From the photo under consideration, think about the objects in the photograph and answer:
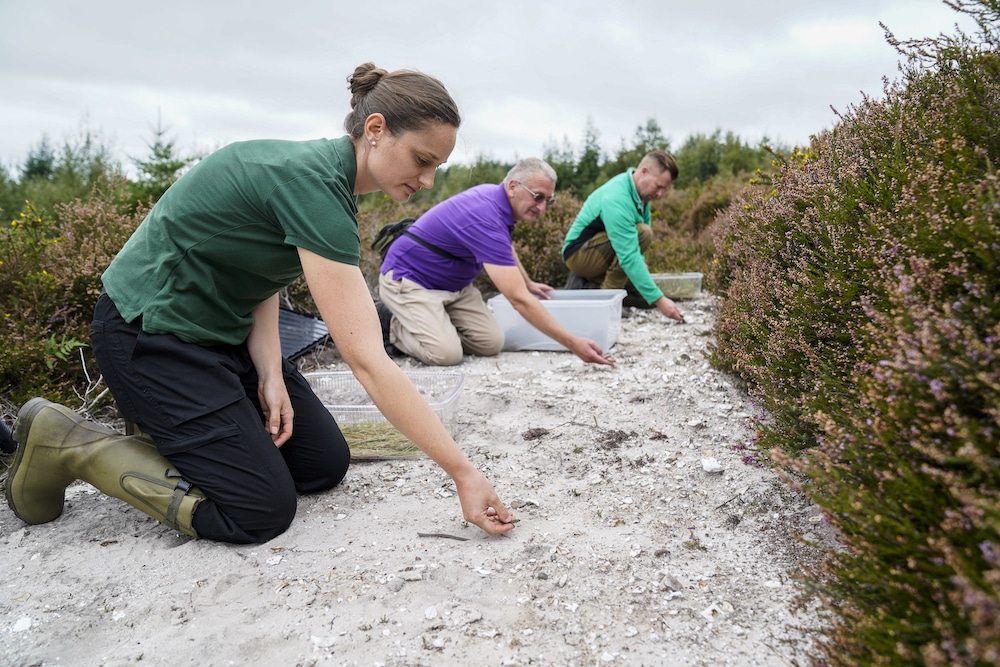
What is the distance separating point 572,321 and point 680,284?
2322 mm

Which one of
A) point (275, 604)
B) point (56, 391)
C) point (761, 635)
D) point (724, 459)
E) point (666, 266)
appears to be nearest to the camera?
point (761, 635)

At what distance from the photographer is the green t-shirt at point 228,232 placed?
7.57ft

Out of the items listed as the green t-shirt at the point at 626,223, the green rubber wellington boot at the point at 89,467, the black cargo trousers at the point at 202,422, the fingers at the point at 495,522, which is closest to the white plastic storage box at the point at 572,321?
the green t-shirt at the point at 626,223

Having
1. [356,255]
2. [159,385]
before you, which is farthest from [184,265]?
[356,255]

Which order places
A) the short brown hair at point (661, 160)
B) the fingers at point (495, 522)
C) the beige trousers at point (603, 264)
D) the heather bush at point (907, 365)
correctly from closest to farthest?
the heather bush at point (907, 365), the fingers at point (495, 522), the short brown hair at point (661, 160), the beige trousers at point (603, 264)

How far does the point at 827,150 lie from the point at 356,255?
2506 millimetres

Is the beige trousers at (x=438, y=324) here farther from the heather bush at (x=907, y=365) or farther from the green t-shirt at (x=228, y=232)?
the heather bush at (x=907, y=365)

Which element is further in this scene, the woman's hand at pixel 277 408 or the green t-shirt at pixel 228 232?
the woman's hand at pixel 277 408

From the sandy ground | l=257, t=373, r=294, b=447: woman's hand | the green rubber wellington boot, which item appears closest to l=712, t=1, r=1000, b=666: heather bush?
the sandy ground

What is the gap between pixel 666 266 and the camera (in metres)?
8.93

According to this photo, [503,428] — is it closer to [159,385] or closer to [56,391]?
[159,385]

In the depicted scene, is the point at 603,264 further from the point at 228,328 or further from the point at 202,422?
the point at 202,422

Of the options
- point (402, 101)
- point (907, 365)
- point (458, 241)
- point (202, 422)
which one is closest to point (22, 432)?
point (202, 422)

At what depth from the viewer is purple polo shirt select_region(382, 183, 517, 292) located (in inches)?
199
